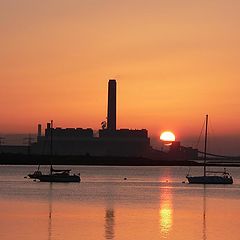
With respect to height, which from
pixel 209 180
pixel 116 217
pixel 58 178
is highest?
pixel 209 180

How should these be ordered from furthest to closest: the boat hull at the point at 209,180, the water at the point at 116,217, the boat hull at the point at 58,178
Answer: the boat hull at the point at 58,178 → the boat hull at the point at 209,180 → the water at the point at 116,217

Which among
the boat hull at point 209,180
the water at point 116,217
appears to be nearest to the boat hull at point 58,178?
the boat hull at point 209,180

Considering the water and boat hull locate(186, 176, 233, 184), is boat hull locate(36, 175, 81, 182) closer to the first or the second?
boat hull locate(186, 176, 233, 184)

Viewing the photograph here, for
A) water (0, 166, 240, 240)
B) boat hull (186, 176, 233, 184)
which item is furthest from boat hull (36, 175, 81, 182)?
water (0, 166, 240, 240)

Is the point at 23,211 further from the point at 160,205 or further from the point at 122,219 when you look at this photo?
the point at 160,205

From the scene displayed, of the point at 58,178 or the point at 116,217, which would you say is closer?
the point at 116,217

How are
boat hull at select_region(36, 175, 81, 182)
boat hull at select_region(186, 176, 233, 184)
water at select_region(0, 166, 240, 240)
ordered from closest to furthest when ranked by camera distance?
1. water at select_region(0, 166, 240, 240)
2. boat hull at select_region(186, 176, 233, 184)
3. boat hull at select_region(36, 175, 81, 182)

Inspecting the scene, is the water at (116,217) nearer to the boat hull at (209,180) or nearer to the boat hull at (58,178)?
the boat hull at (209,180)

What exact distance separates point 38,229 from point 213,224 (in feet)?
38.1

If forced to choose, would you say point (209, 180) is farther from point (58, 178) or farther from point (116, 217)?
point (116, 217)

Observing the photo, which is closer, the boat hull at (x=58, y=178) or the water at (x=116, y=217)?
the water at (x=116, y=217)

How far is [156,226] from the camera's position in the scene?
48656 millimetres

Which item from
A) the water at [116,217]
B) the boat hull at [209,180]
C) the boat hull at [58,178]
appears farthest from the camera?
the boat hull at [58,178]

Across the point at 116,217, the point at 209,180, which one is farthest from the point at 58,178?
the point at 116,217
